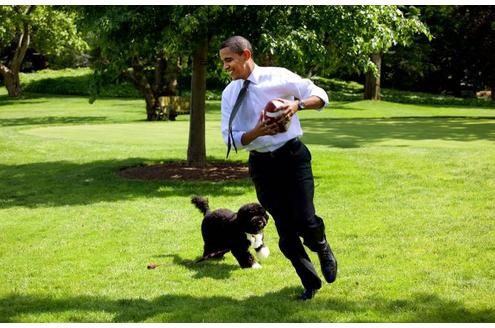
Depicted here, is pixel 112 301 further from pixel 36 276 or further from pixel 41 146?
pixel 41 146

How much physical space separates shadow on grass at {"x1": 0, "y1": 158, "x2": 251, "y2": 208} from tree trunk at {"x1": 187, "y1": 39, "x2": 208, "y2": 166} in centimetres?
167

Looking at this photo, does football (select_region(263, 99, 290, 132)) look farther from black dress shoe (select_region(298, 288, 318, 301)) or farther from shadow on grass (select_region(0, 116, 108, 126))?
shadow on grass (select_region(0, 116, 108, 126))

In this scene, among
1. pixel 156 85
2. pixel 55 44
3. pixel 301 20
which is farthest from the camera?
pixel 55 44

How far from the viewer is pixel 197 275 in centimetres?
737

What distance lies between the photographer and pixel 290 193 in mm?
5926

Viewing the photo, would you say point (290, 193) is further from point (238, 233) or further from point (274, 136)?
point (238, 233)

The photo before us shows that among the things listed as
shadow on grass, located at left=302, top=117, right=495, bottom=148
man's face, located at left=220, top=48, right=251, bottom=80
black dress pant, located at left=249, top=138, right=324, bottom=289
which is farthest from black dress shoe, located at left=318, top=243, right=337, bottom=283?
shadow on grass, located at left=302, top=117, right=495, bottom=148

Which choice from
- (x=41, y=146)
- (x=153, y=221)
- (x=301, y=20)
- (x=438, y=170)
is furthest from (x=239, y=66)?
(x=41, y=146)

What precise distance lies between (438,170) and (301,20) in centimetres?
415

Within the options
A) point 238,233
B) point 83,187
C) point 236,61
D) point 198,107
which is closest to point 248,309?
point 238,233

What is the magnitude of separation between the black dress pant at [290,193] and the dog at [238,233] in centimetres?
97

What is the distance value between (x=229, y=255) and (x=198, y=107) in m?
7.57

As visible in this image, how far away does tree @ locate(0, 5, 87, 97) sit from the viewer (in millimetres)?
42625

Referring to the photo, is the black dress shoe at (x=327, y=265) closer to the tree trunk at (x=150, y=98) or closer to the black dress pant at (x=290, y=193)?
the black dress pant at (x=290, y=193)
